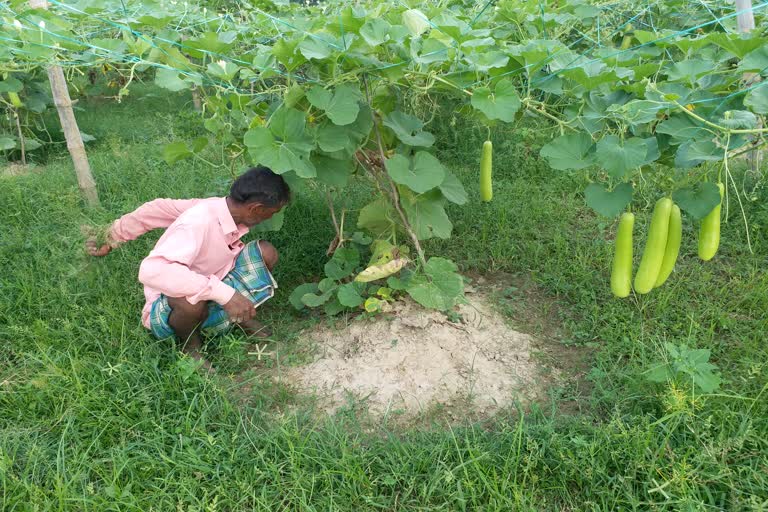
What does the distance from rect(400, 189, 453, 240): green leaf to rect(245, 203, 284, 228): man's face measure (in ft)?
1.99

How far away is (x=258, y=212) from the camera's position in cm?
256

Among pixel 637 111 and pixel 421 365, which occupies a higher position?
pixel 637 111

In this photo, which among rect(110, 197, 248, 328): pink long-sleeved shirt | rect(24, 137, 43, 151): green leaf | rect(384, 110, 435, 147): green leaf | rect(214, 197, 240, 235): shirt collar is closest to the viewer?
rect(110, 197, 248, 328): pink long-sleeved shirt

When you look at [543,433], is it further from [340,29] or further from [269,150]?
[340,29]

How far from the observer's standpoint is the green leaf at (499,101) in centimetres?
204

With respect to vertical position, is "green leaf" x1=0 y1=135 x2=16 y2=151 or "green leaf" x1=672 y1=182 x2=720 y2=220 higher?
"green leaf" x1=672 y1=182 x2=720 y2=220

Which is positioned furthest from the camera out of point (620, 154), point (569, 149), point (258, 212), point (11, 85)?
point (11, 85)

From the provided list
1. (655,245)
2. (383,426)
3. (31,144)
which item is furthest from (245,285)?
(31,144)

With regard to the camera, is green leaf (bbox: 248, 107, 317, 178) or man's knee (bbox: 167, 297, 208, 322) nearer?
green leaf (bbox: 248, 107, 317, 178)

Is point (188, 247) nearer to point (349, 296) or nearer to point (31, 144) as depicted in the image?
point (349, 296)

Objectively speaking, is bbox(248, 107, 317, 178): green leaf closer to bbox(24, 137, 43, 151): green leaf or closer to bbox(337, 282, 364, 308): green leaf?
bbox(337, 282, 364, 308): green leaf

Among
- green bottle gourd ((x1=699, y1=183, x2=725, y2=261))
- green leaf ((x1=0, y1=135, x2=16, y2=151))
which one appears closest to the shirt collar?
green bottle gourd ((x1=699, y1=183, x2=725, y2=261))

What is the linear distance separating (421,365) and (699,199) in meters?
1.27

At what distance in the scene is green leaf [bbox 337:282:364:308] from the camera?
2.72 metres
